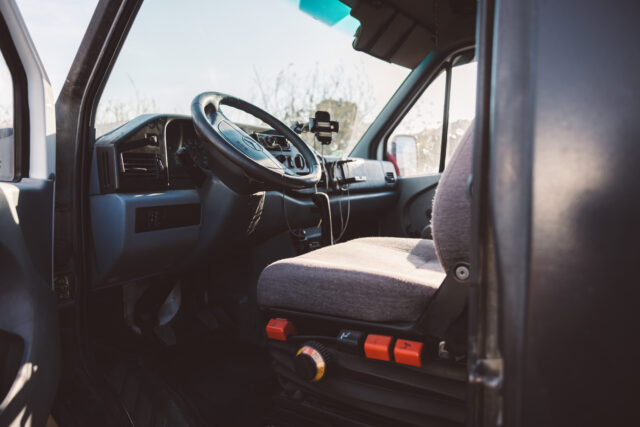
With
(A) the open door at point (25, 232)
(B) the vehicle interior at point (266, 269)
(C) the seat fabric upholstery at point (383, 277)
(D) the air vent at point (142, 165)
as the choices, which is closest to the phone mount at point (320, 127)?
(B) the vehicle interior at point (266, 269)

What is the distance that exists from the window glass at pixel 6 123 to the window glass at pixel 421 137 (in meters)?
2.07

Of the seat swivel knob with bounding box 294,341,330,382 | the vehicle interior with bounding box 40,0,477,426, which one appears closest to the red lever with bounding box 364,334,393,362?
the vehicle interior with bounding box 40,0,477,426

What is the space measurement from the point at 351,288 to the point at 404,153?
Answer: 6.66 ft

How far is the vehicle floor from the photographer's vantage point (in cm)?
114

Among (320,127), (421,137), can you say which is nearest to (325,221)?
(320,127)

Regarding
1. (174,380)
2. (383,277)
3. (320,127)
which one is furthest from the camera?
(320,127)

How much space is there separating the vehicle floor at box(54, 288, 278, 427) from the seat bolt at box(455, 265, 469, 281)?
2.69 ft

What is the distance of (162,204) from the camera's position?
1.35 meters

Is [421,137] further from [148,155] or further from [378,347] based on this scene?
[378,347]

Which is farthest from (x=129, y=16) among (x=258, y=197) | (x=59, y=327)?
(x=59, y=327)

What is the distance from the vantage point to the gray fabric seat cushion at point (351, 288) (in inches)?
32.4

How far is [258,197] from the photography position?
155 cm

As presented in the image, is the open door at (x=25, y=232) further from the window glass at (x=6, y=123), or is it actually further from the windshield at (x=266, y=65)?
the windshield at (x=266, y=65)

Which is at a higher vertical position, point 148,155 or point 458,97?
point 458,97
